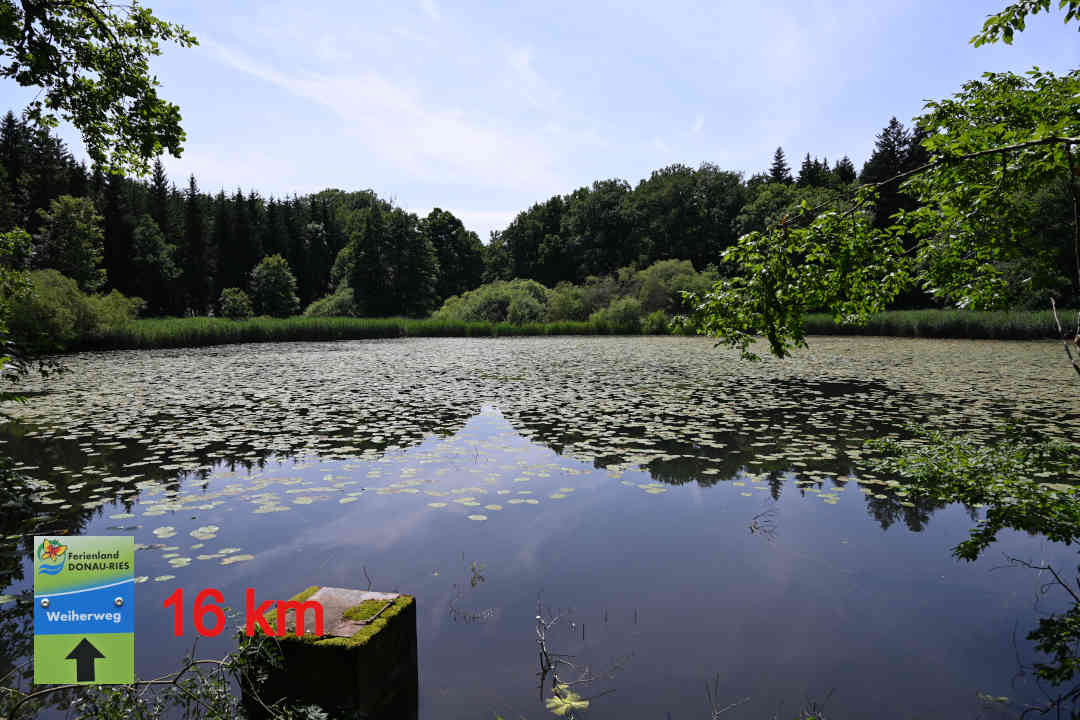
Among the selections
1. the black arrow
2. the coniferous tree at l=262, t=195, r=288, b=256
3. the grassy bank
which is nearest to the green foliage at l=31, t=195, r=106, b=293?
the coniferous tree at l=262, t=195, r=288, b=256

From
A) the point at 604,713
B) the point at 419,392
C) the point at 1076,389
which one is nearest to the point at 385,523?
the point at 604,713

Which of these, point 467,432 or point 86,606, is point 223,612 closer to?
point 86,606

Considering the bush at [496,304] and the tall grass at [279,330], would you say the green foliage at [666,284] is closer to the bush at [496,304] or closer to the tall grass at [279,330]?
the tall grass at [279,330]

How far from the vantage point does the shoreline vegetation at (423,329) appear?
21.4m

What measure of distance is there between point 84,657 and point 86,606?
0.50 feet

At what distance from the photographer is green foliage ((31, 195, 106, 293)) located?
3356 centimetres

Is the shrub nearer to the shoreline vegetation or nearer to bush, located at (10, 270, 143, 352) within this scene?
the shoreline vegetation

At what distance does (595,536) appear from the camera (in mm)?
3973

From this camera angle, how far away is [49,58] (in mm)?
4141

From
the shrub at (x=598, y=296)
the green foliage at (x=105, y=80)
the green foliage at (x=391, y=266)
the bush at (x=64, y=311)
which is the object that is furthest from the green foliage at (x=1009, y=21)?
the green foliage at (x=391, y=266)

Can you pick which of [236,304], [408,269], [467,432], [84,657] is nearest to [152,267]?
[236,304]

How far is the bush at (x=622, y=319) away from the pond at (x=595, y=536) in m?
21.3

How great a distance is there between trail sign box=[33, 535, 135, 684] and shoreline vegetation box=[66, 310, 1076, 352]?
72.6ft

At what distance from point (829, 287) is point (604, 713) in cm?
305
